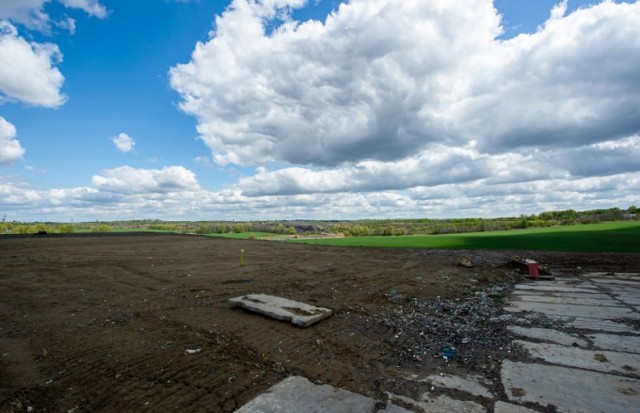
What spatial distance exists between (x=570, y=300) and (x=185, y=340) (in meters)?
10.4

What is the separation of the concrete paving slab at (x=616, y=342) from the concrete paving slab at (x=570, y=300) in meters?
3.01

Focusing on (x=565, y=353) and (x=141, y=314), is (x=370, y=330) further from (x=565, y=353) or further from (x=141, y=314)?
(x=141, y=314)

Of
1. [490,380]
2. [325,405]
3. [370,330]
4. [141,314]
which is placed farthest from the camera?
[141,314]

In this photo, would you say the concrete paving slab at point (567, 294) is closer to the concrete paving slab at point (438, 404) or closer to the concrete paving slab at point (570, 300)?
the concrete paving slab at point (570, 300)

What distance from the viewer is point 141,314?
7.66 metres

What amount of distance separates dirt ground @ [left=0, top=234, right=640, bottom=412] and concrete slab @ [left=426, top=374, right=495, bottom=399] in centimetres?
41

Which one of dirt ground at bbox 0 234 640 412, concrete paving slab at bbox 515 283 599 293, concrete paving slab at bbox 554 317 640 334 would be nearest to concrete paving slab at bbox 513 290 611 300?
concrete paving slab at bbox 515 283 599 293

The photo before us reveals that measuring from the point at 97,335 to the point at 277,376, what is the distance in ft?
13.7

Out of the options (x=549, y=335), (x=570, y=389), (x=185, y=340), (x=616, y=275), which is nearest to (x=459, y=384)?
(x=570, y=389)

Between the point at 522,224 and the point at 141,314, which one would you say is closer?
the point at 141,314

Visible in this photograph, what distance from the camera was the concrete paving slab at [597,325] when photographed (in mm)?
6445

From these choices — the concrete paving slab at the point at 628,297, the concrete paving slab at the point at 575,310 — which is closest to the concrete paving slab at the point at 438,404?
the concrete paving slab at the point at 575,310

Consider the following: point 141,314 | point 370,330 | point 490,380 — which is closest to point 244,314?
point 141,314

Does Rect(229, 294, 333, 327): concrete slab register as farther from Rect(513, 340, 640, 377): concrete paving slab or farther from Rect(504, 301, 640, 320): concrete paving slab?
Rect(504, 301, 640, 320): concrete paving slab
